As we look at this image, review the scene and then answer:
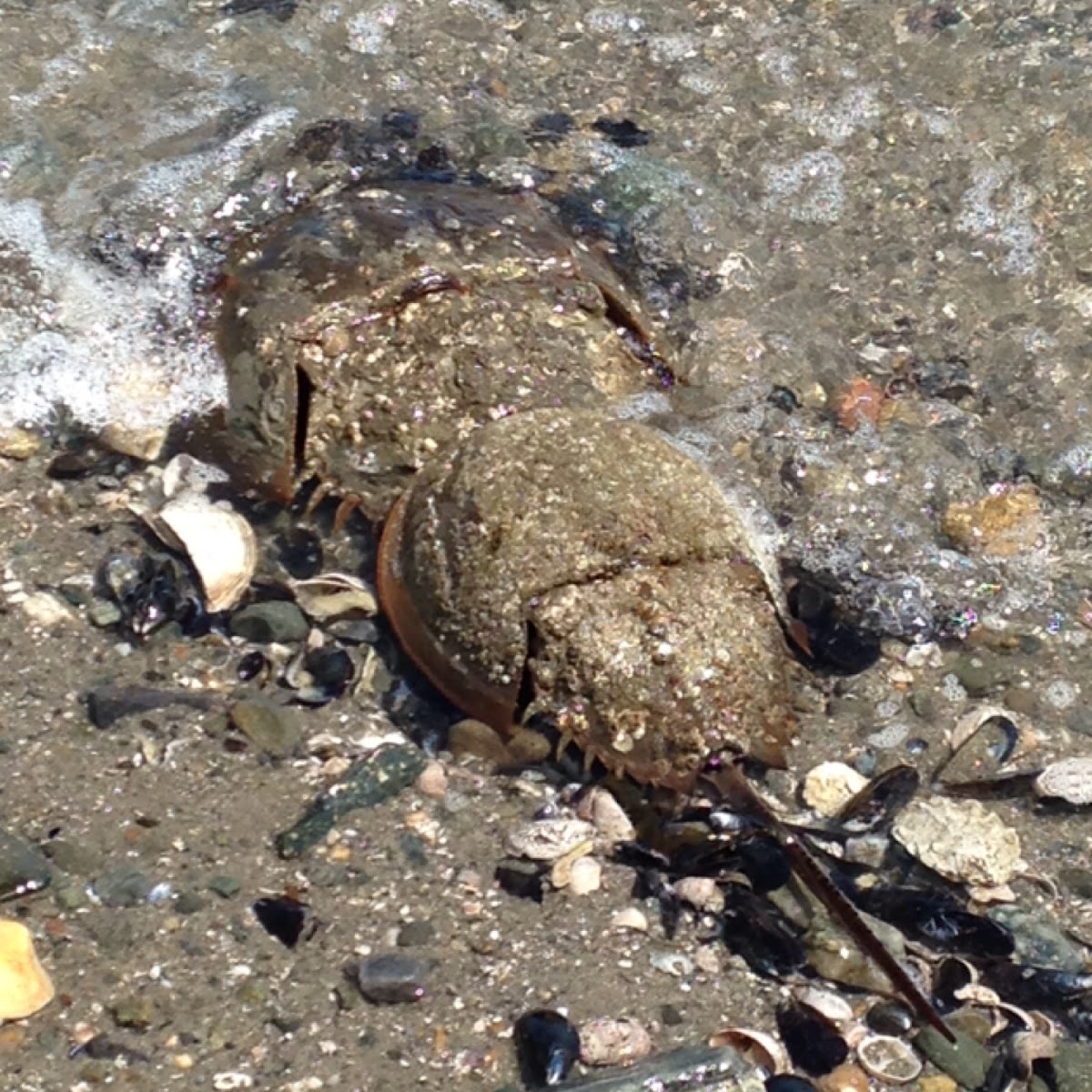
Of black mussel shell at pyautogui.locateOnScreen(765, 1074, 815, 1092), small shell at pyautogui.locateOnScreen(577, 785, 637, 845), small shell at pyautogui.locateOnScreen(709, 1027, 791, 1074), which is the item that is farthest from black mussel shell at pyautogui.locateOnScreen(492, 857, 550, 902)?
black mussel shell at pyautogui.locateOnScreen(765, 1074, 815, 1092)

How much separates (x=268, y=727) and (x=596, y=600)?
0.90 meters

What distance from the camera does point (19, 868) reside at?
298cm

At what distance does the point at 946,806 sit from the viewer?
340cm

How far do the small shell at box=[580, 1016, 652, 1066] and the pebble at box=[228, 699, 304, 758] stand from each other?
104 cm

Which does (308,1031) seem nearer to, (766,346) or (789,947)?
(789,947)

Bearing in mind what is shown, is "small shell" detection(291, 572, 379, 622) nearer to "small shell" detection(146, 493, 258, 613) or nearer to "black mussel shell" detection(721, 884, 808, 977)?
"small shell" detection(146, 493, 258, 613)

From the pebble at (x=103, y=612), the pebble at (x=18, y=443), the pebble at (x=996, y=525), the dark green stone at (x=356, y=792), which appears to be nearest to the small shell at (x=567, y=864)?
the dark green stone at (x=356, y=792)

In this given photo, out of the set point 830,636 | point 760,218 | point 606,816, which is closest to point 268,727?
point 606,816

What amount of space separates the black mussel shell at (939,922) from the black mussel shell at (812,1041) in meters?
0.34

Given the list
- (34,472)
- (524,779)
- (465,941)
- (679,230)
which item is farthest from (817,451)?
(34,472)

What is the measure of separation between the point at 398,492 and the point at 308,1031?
5.09 feet

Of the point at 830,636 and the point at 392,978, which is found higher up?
the point at 830,636

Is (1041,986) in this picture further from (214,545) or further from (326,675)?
(214,545)

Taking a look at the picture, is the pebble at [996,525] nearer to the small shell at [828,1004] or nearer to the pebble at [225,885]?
the small shell at [828,1004]
